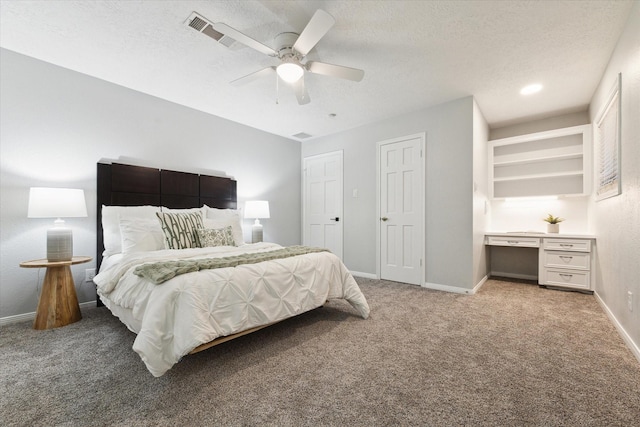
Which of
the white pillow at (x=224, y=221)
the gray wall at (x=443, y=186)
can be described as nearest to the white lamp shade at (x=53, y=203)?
the white pillow at (x=224, y=221)

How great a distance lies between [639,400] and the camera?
4.83ft

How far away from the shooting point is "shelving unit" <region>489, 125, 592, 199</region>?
150 inches

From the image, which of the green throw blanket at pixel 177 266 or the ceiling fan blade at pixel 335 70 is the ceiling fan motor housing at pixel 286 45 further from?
the green throw blanket at pixel 177 266

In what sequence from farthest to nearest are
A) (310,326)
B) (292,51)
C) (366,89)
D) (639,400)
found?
(366,89) → (310,326) → (292,51) → (639,400)

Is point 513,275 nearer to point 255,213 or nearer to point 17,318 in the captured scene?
point 255,213

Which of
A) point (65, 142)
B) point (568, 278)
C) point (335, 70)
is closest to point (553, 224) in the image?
point (568, 278)

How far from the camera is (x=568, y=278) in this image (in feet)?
11.7

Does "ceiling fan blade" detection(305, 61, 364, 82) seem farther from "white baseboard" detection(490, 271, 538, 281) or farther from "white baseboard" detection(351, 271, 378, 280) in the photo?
"white baseboard" detection(490, 271, 538, 281)

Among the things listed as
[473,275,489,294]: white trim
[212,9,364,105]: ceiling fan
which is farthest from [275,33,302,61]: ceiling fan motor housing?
[473,275,489,294]: white trim

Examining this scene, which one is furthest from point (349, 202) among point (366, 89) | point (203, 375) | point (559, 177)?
point (203, 375)

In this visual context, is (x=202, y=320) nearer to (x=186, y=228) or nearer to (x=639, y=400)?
(x=186, y=228)

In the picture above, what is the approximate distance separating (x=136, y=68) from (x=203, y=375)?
9.60 ft

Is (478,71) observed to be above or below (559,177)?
above

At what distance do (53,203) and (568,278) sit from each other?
18.7ft
